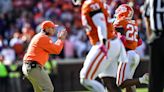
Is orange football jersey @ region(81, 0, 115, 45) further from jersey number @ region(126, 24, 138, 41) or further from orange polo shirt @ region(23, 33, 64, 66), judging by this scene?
orange polo shirt @ region(23, 33, 64, 66)

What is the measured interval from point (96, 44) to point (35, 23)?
12065mm

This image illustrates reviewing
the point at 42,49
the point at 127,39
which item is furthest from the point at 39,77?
the point at 127,39

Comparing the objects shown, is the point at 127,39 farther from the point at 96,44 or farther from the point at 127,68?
the point at 96,44

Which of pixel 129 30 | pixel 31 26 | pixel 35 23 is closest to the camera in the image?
pixel 129 30

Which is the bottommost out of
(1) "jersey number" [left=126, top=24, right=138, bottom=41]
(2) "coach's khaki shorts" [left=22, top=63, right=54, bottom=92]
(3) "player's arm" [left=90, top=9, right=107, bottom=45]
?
(2) "coach's khaki shorts" [left=22, top=63, right=54, bottom=92]

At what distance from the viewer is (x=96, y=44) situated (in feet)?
31.7

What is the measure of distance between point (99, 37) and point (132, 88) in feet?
7.52

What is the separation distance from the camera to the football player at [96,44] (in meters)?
9.41

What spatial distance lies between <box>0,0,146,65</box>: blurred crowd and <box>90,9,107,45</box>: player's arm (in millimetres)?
9621

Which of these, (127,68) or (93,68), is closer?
(93,68)

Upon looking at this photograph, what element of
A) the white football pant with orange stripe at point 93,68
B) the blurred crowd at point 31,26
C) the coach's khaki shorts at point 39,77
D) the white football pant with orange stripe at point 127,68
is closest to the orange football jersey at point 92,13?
the white football pant with orange stripe at point 93,68

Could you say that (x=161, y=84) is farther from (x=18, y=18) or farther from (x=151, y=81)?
(x=18, y=18)

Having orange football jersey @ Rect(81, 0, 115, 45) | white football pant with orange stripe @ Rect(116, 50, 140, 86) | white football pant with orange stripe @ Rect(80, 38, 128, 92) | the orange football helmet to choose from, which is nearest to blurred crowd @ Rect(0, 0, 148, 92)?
the orange football helmet

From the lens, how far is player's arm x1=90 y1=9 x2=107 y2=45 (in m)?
9.36
